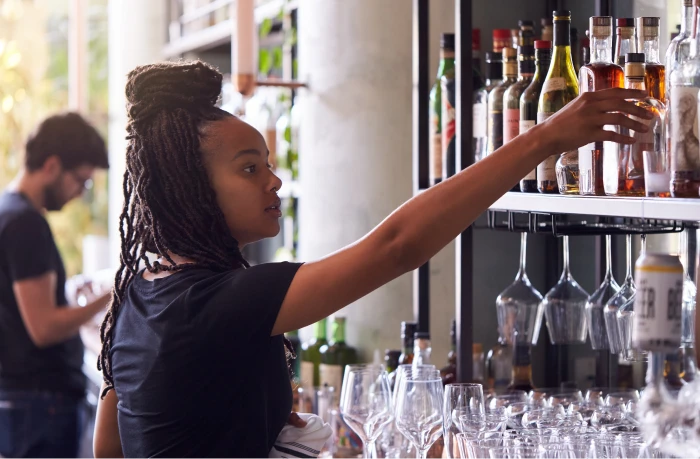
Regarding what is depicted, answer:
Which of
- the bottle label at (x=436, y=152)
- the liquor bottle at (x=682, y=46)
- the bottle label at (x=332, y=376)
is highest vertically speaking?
the liquor bottle at (x=682, y=46)

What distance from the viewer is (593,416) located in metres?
1.56

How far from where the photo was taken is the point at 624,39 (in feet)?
4.82

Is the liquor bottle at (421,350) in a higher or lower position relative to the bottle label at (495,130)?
lower

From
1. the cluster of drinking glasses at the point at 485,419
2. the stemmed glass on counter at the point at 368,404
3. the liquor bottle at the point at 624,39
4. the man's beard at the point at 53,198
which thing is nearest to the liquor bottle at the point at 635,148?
the liquor bottle at the point at 624,39

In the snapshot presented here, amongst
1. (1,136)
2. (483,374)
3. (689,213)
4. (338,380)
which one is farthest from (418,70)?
(1,136)

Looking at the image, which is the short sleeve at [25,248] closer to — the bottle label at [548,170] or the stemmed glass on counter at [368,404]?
the stemmed glass on counter at [368,404]

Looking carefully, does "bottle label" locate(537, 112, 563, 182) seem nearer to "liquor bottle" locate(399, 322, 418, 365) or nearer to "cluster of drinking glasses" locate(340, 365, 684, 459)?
"cluster of drinking glasses" locate(340, 365, 684, 459)

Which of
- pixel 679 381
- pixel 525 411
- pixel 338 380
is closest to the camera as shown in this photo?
pixel 679 381

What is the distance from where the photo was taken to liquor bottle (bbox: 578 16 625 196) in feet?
4.65

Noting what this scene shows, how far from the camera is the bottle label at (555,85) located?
5.45 feet

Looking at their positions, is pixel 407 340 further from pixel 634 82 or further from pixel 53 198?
pixel 53 198

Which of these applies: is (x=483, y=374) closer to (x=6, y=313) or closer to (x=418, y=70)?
(x=418, y=70)

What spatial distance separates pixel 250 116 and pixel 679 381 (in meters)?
3.05

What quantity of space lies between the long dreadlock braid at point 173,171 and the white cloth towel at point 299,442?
293mm
